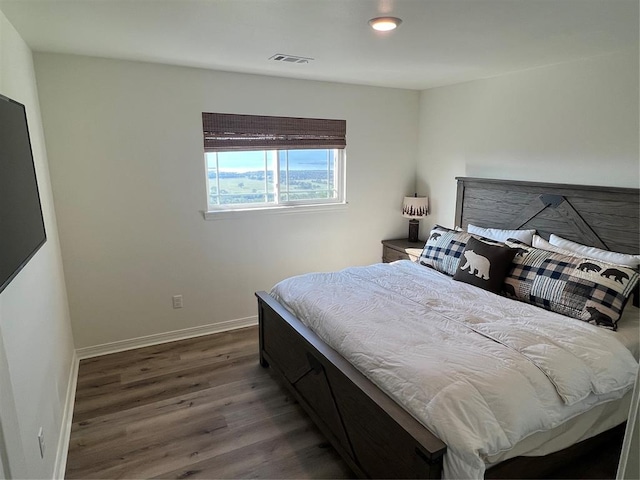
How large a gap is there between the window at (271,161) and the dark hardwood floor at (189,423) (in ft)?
4.63

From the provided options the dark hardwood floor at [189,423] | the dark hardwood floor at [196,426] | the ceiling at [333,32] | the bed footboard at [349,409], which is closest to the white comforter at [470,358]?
the bed footboard at [349,409]

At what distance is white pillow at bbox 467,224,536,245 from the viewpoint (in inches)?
122

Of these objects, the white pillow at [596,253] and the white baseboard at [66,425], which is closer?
the white baseboard at [66,425]

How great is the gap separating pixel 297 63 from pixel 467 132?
1751 mm

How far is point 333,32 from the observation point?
220cm

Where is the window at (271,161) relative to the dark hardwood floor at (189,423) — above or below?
above

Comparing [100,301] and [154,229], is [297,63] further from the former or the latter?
[100,301]

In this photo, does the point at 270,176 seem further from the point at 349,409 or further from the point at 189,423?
the point at 349,409

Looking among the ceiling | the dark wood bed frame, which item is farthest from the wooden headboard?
the ceiling

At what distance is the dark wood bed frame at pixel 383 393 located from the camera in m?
1.66

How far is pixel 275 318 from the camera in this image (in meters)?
2.79

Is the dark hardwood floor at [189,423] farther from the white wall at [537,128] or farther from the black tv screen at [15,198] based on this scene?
the white wall at [537,128]

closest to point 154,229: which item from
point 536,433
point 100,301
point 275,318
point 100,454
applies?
point 100,301

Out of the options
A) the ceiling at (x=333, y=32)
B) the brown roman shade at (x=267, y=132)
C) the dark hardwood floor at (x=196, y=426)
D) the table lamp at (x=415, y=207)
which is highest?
the ceiling at (x=333, y=32)
